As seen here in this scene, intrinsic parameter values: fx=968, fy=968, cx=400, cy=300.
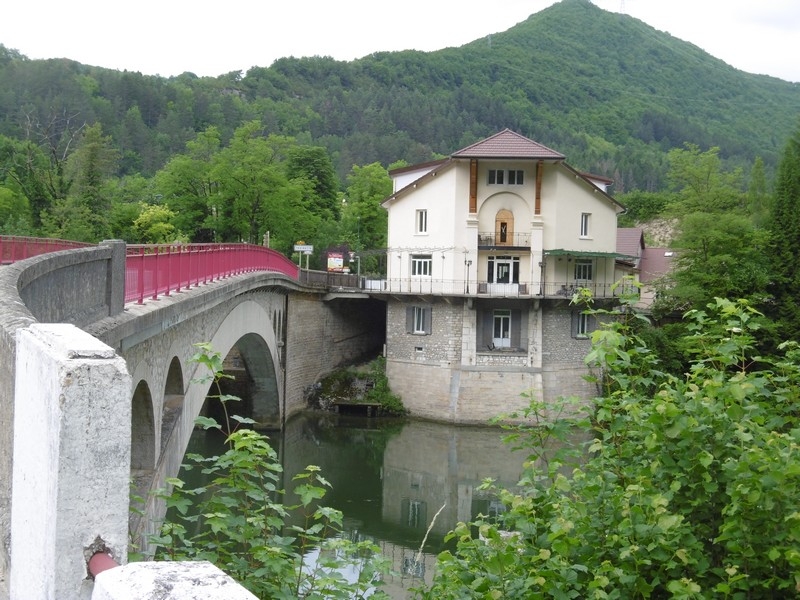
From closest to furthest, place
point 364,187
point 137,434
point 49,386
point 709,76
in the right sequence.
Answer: point 49,386, point 137,434, point 364,187, point 709,76

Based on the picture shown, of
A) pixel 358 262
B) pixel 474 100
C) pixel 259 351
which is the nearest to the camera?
pixel 259 351

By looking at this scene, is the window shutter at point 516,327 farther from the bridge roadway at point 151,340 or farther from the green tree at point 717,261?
the bridge roadway at point 151,340

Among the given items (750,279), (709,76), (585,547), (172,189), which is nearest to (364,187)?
(172,189)

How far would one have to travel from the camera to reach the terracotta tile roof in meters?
36.4

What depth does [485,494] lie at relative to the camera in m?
27.2

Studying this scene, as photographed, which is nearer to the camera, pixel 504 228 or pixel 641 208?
pixel 504 228

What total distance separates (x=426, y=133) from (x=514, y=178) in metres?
91.1

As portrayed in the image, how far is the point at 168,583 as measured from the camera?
95.5 inches

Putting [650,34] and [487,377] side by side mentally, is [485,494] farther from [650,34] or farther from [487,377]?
[650,34]

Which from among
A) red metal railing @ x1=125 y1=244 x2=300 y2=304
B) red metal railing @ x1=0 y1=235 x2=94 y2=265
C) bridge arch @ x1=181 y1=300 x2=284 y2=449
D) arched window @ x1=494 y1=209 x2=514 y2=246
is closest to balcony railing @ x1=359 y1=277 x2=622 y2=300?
arched window @ x1=494 y1=209 x2=514 y2=246

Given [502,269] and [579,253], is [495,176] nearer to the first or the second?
[502,269]

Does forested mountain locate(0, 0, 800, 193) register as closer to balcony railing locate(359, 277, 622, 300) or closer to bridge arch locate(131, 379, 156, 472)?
balcony railing locate(359, 277, 622, 300)

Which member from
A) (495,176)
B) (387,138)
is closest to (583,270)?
(495,176)

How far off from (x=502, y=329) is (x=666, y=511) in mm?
31854
